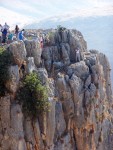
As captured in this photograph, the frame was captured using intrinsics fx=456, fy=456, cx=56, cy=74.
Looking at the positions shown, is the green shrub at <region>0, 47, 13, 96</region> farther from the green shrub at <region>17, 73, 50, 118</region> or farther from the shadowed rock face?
the green shrub at <region>17, 73, 50, 118</region>

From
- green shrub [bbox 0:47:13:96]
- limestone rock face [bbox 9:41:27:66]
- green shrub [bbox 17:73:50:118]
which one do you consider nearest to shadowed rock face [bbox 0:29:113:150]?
limestone rock face [bbox 9:41:27:66]

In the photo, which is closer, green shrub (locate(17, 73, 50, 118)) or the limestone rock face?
green shrub (locate(17, 73, 50, 118))

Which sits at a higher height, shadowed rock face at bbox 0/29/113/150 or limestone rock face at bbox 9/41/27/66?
limestone rock face at bbox 9/41/27/66

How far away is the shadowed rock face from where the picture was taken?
168 feet

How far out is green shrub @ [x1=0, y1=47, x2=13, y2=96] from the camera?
50781 millimetres

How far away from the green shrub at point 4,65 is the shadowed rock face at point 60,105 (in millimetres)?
565

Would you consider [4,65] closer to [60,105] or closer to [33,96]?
[33,96]

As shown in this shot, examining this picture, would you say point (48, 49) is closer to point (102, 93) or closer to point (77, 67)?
point (77, 67)

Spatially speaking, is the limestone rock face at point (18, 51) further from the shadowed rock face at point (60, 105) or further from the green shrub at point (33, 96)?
the green shrub at point (33, 96)

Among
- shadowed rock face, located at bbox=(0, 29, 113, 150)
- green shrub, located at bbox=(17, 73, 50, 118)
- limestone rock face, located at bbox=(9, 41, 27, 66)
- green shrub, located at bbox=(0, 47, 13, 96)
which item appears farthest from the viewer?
limestone rock face, located at bbox=(9, 41, 27, 66)

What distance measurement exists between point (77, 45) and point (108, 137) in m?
16.1

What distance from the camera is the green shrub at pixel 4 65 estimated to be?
167 ft

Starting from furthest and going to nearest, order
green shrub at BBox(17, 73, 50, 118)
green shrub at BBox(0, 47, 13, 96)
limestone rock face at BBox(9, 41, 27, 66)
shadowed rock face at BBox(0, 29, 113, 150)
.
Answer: limestone rock face at BBox(9, 41, 27, 66) < green shrub at BBox(17, 73, 50, 118) < shadowed rock face at BBox(0, 29, 113, 150) < green shrub at BBox(0, 47, 13, 96)

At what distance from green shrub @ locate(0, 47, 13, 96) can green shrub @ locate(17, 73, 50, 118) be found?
2.02 metres
